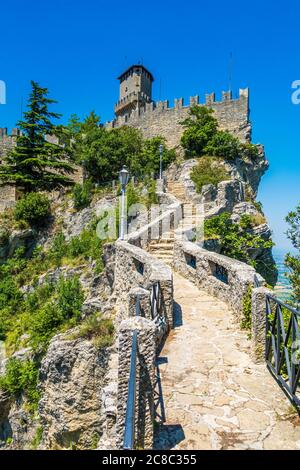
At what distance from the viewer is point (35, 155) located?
1014 inches

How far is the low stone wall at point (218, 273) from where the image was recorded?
751cm

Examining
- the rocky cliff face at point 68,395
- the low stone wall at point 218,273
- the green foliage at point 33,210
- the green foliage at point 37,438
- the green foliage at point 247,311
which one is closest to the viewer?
the green foliage at point 247,311

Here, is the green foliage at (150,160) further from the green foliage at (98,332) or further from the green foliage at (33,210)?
the green foliage at (98,332)

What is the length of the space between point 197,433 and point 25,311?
47.1ft

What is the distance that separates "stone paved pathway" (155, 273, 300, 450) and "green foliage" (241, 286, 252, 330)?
167 mm

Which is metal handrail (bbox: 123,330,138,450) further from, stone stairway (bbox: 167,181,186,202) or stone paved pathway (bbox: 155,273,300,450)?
stone stairway (bbox: 167,181,186,202)

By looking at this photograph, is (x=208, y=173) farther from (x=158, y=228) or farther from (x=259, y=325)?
(x=259, y=325)

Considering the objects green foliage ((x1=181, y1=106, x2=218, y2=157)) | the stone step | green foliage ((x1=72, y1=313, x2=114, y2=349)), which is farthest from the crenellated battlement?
green foliage ((x1=72, y1=313, x2=114, y2=349))

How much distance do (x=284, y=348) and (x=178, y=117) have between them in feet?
97.8

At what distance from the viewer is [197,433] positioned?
408 cm

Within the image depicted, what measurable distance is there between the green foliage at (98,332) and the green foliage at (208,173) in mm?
12355

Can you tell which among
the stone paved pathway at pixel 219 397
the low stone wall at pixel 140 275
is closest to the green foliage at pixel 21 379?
the low stone wall at pixel 140 275

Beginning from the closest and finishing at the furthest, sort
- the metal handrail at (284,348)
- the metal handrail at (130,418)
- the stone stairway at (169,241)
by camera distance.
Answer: the metal handrail at (130,418)
the metal handrail at (284,348)
the stone stairway at (169,241)

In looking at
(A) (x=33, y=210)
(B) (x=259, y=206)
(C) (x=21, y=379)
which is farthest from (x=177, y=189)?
(C) (x=21, y=379)
